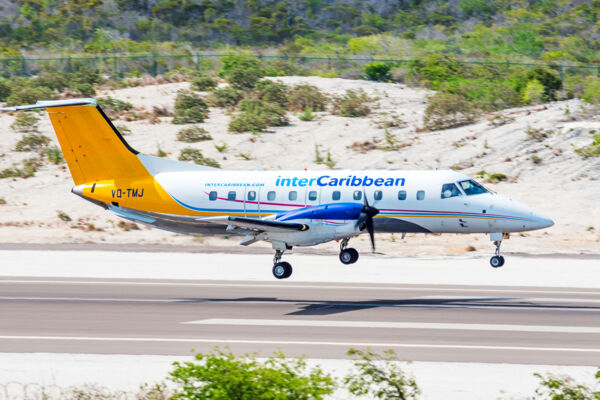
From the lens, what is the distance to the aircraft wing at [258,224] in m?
22.7

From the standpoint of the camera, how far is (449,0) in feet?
262

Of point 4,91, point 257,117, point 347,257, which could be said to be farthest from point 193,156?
point 347,257

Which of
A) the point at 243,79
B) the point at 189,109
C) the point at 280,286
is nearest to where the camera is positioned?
the point at 280,286

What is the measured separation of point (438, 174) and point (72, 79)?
3608 centimetres

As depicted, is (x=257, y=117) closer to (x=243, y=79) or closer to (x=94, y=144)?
(x=243, y=79)

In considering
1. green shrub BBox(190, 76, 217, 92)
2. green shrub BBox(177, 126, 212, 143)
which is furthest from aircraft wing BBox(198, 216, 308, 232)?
green shrub BBox(190, 76, 217, 92)

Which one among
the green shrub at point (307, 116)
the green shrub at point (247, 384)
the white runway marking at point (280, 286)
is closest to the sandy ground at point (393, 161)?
the green shrub at point (307, 116)

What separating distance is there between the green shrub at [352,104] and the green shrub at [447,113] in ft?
13.1

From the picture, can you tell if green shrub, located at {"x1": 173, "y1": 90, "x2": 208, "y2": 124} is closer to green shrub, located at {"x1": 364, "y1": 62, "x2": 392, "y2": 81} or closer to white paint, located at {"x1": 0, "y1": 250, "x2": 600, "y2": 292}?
green shrub, located at {"x1": 364, "y1": 62, "x2": 392, "y2": 81}

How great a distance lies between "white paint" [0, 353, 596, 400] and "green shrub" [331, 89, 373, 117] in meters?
34.6

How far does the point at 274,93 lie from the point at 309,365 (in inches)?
1490

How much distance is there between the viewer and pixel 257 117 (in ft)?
154

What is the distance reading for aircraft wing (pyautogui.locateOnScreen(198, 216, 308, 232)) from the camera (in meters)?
22.7

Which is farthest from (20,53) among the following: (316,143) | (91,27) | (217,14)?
→ (316,143)
